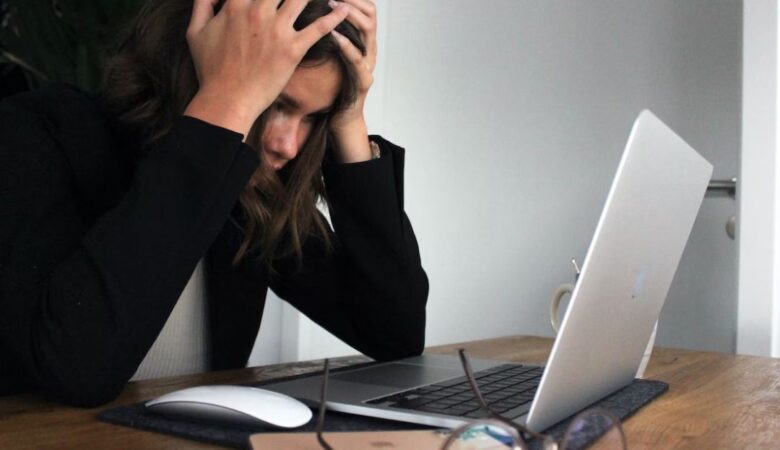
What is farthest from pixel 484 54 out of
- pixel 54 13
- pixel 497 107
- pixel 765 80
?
pixel 54 13

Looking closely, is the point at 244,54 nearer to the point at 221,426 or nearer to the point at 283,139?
the point at 283,139

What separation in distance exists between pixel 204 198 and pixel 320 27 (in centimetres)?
25

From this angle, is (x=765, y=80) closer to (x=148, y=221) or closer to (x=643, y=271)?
(x=643, y=271)

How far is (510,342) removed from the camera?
159cm

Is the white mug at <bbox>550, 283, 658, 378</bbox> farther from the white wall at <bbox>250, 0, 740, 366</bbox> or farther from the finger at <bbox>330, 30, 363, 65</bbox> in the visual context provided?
the white wall at <bbox>250, 0, 740, 366</bbox>

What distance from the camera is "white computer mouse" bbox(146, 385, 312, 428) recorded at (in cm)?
68

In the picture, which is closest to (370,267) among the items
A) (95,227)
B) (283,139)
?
(283,139)

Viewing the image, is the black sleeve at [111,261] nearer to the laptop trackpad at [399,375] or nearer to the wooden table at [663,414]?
the wooden table at [663,414]

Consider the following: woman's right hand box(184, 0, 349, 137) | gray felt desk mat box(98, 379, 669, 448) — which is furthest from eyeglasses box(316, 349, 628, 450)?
woman's right hand box(184, 0, 349, 137)

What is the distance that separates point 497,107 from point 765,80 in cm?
99

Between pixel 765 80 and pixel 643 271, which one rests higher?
pixel 765 80

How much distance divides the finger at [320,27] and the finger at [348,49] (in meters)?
0.02

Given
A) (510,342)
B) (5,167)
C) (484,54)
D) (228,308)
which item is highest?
(484,54)

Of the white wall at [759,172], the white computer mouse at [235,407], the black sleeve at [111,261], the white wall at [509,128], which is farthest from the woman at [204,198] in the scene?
the white wall at [509,128]
